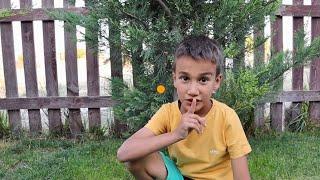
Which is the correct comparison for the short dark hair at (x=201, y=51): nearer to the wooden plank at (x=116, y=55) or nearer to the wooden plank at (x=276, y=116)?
the wooden plank at (x=116, y=55)

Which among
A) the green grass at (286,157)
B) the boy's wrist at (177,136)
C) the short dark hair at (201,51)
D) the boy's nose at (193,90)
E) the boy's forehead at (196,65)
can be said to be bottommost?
the green grass at (286,157)

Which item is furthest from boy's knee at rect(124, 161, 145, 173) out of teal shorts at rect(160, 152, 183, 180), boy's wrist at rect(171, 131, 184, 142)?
boy's wrist at rect(171, 131, 184, 142)

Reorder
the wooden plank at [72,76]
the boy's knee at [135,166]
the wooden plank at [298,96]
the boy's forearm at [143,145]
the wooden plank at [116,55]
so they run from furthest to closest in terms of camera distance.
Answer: the wooden plank at [298,96] < the wooden plank at [72,76] < the wooden plank at [116,55] < the boy's knee at [135,166] < the boy's forearm at [143,145]

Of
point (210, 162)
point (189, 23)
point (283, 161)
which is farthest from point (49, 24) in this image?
Answer: point (210, 162)

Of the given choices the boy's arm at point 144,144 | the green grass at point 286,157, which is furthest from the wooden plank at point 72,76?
the boy's arm at point 144,144

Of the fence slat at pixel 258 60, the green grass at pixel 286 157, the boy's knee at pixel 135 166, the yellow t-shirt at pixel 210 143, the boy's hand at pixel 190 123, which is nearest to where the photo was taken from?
the boy's hand at pixel 190 123

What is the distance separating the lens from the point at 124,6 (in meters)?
3.94

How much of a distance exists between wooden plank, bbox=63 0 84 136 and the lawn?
0.23 m

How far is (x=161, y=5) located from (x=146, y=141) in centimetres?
174

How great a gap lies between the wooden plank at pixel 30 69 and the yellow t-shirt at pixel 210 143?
2.76m

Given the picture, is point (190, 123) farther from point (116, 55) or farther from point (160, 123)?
point (116, 55)

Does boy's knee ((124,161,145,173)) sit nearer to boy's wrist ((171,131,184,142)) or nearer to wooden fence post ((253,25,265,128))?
boy's wrist ((171,131,184,142))

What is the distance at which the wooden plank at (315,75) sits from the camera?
17.0ft

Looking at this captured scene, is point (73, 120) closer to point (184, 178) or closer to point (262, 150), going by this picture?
point (262, 150)
